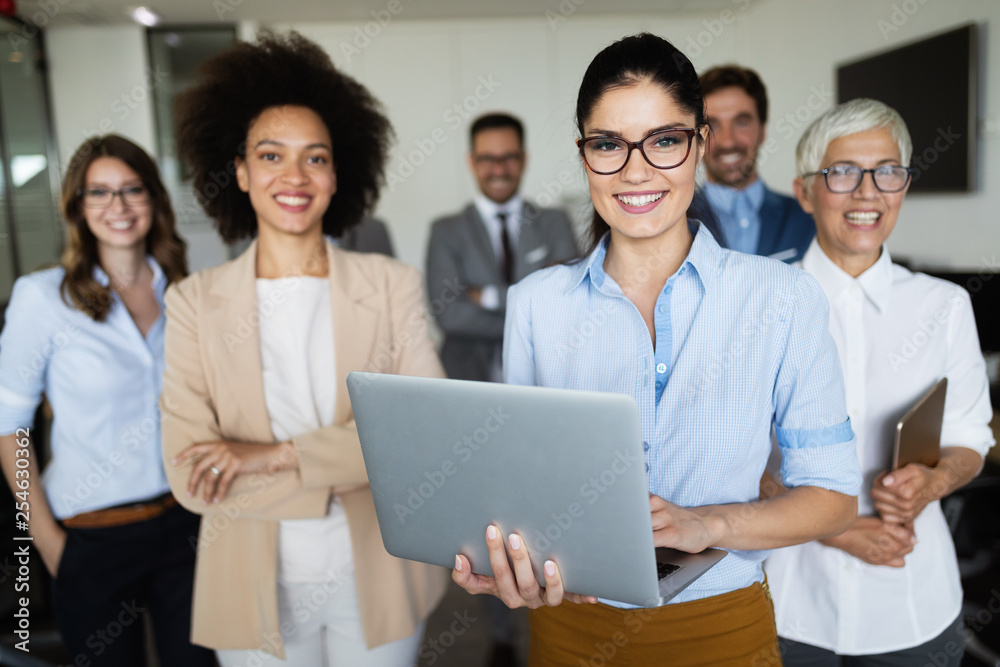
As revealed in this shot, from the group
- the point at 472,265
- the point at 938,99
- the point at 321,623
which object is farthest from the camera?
the point at 938,99

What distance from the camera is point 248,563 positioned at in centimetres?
167

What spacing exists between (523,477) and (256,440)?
0.97 m

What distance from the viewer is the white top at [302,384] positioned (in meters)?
1.70

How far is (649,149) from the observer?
1.21 metres

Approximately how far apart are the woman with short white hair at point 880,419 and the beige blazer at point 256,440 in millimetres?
909

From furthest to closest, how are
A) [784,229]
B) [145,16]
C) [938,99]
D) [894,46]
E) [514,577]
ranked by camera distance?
[145,16], [894,46], [938,99], [784,229], [514,577]

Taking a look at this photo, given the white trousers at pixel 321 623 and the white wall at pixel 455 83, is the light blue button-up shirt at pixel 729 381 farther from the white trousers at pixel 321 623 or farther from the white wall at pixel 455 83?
the white wall at pixel 455 83

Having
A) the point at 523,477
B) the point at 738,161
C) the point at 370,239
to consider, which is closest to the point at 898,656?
the point at 523,477

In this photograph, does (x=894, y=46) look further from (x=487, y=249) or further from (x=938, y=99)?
(x=487, y=249)

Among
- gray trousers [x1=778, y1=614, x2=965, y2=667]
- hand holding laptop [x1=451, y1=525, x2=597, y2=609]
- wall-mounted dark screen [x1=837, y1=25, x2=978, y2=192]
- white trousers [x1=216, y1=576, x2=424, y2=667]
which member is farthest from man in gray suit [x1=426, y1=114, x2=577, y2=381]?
wall-mounted dark screen [x1=837, y1=25, x2=978, y2=192]

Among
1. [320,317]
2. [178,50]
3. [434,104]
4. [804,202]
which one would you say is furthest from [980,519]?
[178,50]

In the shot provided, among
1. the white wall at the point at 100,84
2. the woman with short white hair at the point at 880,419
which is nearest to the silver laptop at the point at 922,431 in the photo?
the woman with short white hair at the point at 880,419

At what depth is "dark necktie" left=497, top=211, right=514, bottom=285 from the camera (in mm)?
3420

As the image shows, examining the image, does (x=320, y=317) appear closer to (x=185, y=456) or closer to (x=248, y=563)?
(x=185, y=456)
